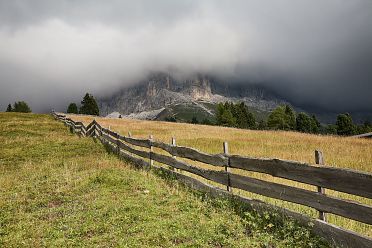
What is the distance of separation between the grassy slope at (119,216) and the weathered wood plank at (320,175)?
98cm

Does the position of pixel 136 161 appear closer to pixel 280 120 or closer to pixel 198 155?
pixel 198 155

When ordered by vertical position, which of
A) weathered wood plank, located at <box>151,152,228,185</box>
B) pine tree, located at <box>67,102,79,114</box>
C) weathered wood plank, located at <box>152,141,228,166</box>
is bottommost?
weathered wood plank, located at <box>151,152,228,185</box>

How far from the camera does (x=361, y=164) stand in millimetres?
13836

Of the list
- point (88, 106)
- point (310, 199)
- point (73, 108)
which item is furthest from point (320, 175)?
point (73, 108)

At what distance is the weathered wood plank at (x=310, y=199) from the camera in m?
5.37

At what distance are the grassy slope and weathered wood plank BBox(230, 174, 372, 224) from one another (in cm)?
56

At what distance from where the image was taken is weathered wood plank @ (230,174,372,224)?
5.37 meters

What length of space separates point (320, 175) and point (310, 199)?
57 cm

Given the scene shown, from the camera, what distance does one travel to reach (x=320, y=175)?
6.13m

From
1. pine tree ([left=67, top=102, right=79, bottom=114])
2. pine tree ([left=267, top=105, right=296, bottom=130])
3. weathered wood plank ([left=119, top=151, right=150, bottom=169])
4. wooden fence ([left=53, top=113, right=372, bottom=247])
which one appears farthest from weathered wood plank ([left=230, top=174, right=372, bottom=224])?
pine tree ([left=67, top=102, right=79, bottom=114])

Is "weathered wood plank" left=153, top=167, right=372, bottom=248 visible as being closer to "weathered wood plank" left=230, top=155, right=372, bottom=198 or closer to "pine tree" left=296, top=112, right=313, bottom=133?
"weathered wood plank" left=230, top=155, right=372, bottom=198

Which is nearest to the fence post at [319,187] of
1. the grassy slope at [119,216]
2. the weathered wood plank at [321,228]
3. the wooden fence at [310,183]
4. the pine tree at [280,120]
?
the wooden fence at [310,183]

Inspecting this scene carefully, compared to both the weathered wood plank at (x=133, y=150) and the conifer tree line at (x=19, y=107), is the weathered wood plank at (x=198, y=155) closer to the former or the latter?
the weathered wood plank at (x=133, y=150)

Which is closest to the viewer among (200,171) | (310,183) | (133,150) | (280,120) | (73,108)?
(310,183)
